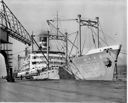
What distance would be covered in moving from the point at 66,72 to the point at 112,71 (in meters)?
11.9

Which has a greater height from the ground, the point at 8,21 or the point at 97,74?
the point at 8,21

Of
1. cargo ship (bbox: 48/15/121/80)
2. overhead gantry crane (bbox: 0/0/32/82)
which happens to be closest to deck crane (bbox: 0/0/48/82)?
overhead gantry crane (bbox: 0/0/32/82)

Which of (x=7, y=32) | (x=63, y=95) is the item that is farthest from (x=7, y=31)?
(x=63, y=95)

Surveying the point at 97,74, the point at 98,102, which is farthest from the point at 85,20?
the point at 98,102

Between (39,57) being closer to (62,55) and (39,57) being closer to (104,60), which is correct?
(62,55)

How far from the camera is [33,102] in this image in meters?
9.20

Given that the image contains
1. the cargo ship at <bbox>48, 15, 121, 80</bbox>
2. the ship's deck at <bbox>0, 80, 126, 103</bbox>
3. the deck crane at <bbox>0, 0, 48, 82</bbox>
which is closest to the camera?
the ship's deck at <bbox>0, 80, 126, 103</bbox>

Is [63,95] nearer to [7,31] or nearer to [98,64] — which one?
[7,31]

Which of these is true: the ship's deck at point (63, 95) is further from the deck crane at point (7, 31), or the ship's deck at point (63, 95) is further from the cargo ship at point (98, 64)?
the cargo ship at point (98, 64)

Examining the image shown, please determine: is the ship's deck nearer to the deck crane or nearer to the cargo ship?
the deck crane

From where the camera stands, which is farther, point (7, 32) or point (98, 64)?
point (98, 64)

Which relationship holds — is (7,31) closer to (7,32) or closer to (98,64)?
(7,32)

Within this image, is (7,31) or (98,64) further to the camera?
(98,64)

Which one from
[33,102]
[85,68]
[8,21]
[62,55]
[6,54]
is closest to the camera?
[33,102]
